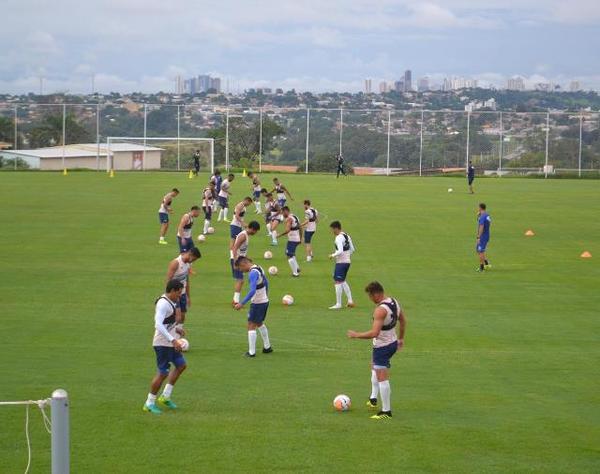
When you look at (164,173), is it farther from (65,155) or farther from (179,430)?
(179,430)

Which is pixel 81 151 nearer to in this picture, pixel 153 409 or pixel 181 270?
pixel 181 270

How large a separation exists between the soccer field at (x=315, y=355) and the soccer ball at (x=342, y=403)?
16cm

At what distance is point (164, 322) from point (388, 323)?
3.47 m

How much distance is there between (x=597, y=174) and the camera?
9625cm

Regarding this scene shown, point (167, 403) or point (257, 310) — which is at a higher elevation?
point (257, 310)

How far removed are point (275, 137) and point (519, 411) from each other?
8887 centimetres

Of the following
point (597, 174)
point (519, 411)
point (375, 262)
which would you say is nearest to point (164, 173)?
point (597, 174)

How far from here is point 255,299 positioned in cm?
2056

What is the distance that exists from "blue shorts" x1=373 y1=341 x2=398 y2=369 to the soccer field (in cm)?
91

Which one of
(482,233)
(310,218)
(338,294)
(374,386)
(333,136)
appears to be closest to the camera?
(374,386)

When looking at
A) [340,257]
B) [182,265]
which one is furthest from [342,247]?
[182,265]

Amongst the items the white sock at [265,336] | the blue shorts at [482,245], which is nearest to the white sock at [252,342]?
the white sock at [265,336]

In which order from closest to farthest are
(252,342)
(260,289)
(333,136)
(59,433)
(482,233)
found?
(59,433)
(260,289)
(252,342)
(482,233)
(333,136)

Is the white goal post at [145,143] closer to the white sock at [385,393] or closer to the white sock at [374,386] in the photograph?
the white sock at [374,386]
